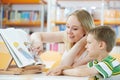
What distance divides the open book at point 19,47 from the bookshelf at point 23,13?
3.61 metres

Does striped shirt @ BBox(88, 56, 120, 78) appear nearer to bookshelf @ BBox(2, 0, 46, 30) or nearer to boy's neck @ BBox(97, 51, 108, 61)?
boy's neck @ BBox(97, 51, 108, 61)

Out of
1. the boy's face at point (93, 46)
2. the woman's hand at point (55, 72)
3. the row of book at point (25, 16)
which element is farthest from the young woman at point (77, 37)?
the row of book at point (25, 16)

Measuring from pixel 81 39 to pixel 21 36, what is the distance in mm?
398

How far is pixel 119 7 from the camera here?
16.2ft

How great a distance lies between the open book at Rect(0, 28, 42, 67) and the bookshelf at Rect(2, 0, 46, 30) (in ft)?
11.8

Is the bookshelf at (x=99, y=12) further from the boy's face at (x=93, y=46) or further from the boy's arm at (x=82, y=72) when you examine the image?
the boy's arm at (x=82, y=72)

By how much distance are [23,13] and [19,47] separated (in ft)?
12.9

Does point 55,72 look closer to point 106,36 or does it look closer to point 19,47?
point 19,47

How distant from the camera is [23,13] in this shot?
5.28 metres

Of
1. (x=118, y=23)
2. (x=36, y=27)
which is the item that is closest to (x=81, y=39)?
(x=118, y=23)

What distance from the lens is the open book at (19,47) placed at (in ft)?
4.47

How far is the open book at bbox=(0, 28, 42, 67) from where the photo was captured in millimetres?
1361

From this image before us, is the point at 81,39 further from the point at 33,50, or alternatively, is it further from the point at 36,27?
the point at 36,27

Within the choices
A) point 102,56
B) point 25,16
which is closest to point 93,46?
point 102,56
